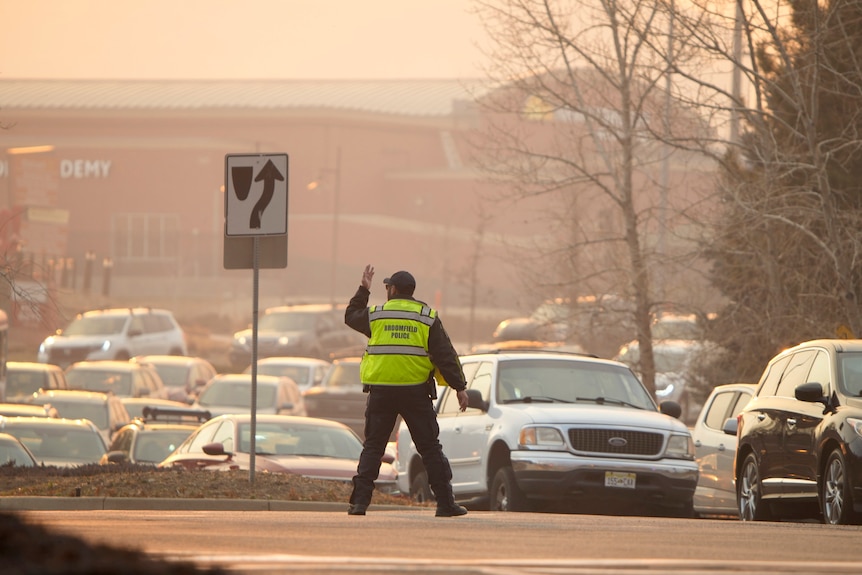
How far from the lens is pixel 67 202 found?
74875 millimetres

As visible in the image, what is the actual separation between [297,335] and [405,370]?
131ft

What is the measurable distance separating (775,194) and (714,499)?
18.6 feet

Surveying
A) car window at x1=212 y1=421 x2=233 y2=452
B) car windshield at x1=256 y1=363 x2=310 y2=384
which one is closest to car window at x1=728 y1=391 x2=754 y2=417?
car window at x1=212 y1=421 x2=233 y2=452

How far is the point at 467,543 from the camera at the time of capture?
9516 mm

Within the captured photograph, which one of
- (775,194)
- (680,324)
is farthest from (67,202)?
(775,194)

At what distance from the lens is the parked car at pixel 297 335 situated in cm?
5059

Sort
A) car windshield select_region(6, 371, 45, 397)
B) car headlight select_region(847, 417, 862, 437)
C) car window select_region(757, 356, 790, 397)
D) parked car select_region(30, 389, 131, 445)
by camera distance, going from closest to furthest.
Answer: car headlight select_region(847, 417, 862, 437) → car window select_region(757, 356, 790, 397) → parked car select_region(30, 389, 131, 445) → car windshield select_region(6, 371, 45, 397)

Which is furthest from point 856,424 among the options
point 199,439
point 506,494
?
point 199,439

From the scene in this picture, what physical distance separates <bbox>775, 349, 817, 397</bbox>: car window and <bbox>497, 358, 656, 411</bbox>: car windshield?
2326 millimetres

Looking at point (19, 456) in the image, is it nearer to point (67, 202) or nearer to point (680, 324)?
point (680, 324)

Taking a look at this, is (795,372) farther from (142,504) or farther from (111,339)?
(111,339)

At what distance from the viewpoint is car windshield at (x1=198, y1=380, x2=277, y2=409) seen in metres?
32.3

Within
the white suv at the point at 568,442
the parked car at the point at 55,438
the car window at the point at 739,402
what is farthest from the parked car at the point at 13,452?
the car window at the point at 739,402

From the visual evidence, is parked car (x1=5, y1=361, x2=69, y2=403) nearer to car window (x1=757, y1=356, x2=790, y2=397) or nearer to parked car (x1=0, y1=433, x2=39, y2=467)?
parked car (x1=0, y1=433, x2=39, y2=467)
